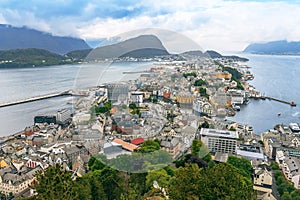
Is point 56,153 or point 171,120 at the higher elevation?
point 171,120

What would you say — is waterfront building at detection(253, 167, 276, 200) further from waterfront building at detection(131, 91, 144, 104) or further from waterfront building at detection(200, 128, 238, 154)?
waterfront building at detection(131, 91, 144, 104)

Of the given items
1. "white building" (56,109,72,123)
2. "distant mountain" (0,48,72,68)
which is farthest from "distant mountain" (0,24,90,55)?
"white building" (56,109,72,123)

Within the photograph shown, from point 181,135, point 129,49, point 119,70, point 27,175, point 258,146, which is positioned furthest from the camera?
point 258,146

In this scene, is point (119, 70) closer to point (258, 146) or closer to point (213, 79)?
point (213, 79)

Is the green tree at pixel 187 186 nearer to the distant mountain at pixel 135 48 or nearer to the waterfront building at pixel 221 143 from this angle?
the distant mountain at pixel 135 48

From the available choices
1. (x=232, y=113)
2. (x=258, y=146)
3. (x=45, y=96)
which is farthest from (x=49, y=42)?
(x=258, y=146)

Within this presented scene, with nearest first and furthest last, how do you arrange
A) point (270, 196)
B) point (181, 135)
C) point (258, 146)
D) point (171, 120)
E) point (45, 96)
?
point (171, 120), point (181, 135), point (270, 196), point (258, 146), point (45, 96)
